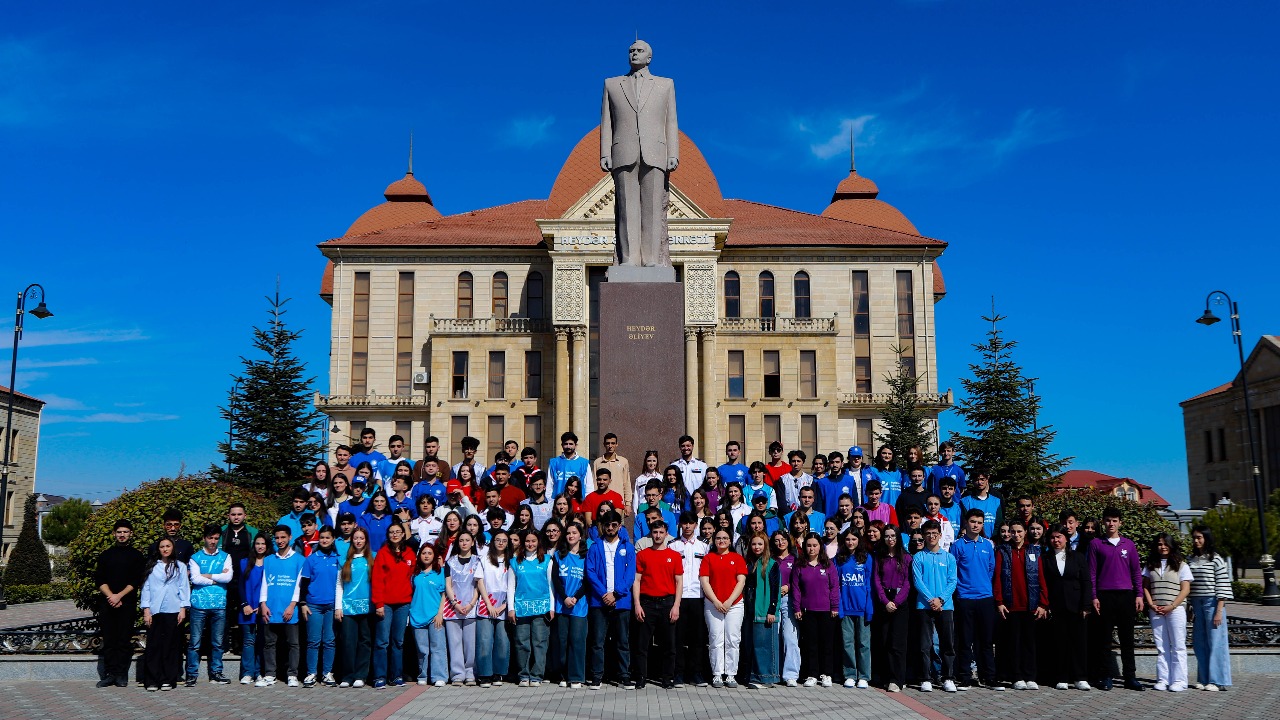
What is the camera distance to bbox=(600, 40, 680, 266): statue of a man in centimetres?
1515

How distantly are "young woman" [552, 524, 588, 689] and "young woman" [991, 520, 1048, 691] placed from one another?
4538 millimetres

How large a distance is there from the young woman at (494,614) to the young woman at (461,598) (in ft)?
0.34

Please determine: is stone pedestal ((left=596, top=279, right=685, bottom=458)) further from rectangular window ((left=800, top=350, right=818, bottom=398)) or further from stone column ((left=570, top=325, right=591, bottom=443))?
rectangular window ((left=800, top=350, right=818, bottom=398))

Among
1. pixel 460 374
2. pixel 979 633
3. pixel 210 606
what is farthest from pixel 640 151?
pixel 460 374

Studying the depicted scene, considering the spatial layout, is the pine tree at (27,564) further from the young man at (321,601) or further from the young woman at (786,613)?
the young woman at (786,613)

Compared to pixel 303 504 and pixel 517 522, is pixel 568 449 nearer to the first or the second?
pixel 517 522

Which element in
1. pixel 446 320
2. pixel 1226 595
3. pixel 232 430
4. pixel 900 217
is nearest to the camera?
pixel 1226 595

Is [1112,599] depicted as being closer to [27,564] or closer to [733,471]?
[733,471]

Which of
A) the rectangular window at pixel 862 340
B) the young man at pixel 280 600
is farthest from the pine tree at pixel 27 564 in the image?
the rectangular window at pixel 862 340

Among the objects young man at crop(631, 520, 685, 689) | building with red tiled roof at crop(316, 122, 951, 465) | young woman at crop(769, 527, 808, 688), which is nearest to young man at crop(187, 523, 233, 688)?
young man at crop(631, 520, 685, 689)

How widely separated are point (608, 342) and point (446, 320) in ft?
129

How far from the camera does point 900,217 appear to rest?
6612cm

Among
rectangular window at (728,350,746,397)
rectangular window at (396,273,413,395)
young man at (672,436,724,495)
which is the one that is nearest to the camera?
young man at (672,436,724,495)

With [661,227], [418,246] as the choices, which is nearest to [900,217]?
[418,246]
